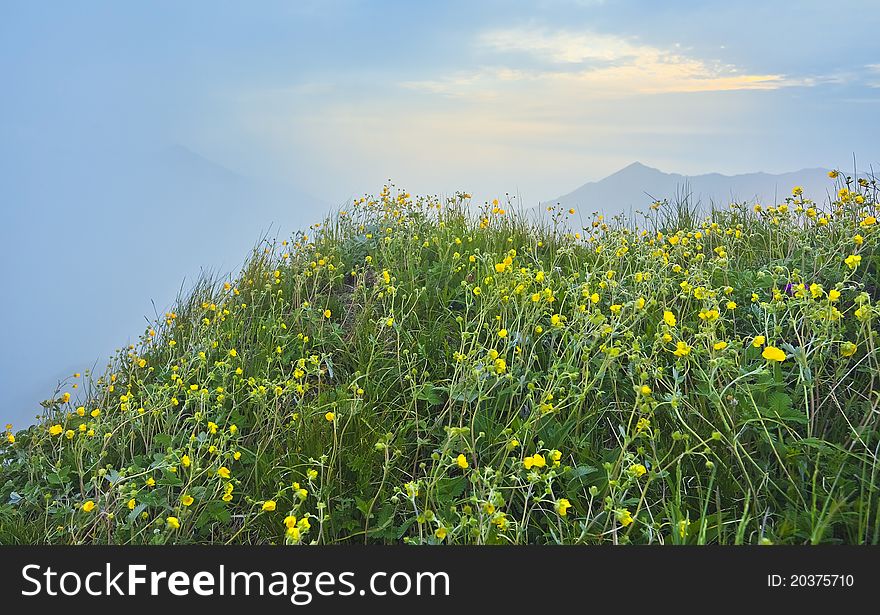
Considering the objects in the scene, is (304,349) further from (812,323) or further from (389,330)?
(812,323)

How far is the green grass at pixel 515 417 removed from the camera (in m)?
2.33

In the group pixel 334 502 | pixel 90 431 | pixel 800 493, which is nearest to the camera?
pixel 800 493

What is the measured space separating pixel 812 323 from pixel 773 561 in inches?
39.4

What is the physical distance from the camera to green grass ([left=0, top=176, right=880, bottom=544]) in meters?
2.33

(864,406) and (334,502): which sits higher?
(864,406)

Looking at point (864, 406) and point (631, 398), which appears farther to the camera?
point (631, 398)

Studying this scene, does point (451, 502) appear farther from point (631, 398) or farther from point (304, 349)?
point (304, 349)

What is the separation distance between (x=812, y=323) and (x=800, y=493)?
657mm

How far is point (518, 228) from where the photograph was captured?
5879mm

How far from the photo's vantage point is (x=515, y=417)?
2.72m

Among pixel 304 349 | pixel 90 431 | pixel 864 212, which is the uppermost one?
pixel 864 212

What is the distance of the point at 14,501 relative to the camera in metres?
3.33

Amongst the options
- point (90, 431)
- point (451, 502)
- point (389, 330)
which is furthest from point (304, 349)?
point (451, 502)

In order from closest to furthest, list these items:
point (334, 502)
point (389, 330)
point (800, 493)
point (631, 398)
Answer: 1. point (800, 493)
2. point (334, 502)
3. point (631, 398)
4. point (389, 330)
